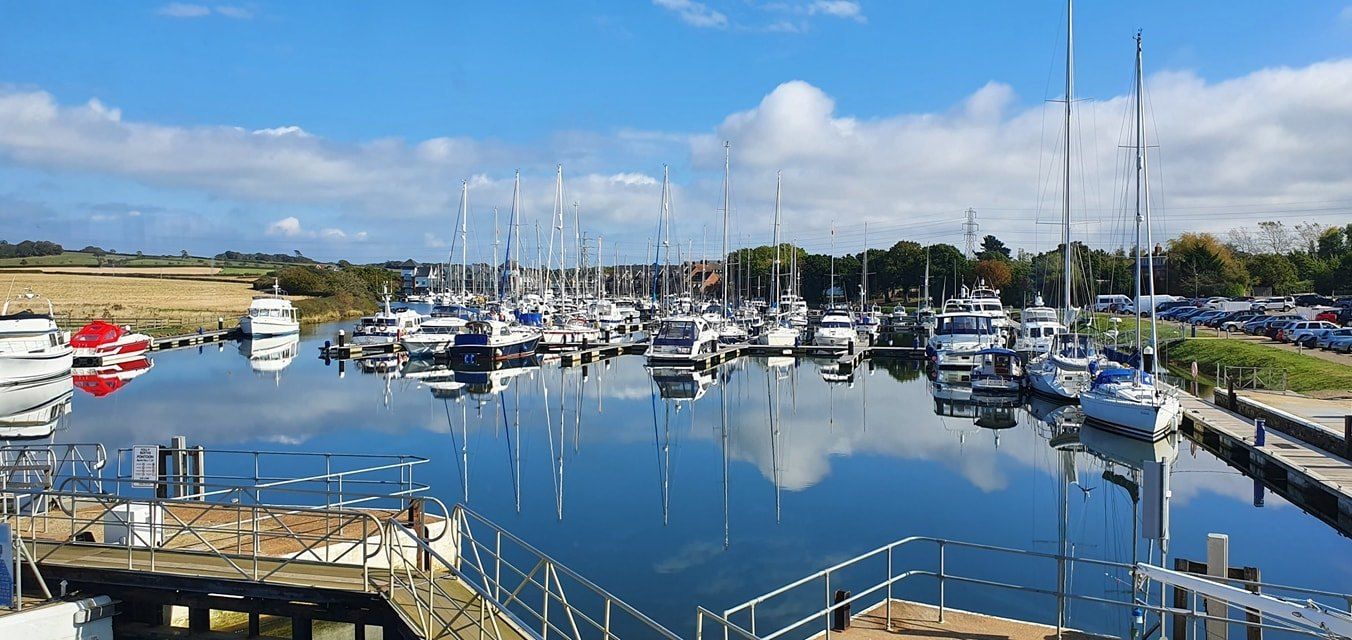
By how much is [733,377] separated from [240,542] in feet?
160

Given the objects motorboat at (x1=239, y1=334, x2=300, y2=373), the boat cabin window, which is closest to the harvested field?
motorboat at (x1=239, y1=334, x2=300, y2=373)

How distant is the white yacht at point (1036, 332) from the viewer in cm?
6475

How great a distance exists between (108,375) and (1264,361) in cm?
6916

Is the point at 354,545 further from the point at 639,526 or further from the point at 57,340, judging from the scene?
the point at 57,340

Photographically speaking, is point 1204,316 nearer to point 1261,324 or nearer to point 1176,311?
point 1176,311

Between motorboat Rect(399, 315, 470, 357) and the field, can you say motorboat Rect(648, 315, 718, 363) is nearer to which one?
motorboat Rect(399, 315, 470, 357)

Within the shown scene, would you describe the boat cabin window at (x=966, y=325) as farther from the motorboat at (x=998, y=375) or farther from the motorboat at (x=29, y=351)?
the motorboat at (x=29, y=351)

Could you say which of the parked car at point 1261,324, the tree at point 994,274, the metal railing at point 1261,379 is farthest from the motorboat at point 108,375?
the tree at point 994,274

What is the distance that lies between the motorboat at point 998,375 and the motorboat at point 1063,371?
953 millimetres

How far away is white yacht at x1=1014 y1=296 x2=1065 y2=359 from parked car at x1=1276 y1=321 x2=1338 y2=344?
1432 cm

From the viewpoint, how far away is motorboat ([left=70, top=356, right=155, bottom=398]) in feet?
185

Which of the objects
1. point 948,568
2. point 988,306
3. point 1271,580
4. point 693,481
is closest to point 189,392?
point 693,481

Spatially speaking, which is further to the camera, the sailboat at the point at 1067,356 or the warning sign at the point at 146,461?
the sailboat at the point at 1067,356

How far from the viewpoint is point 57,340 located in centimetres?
5672
